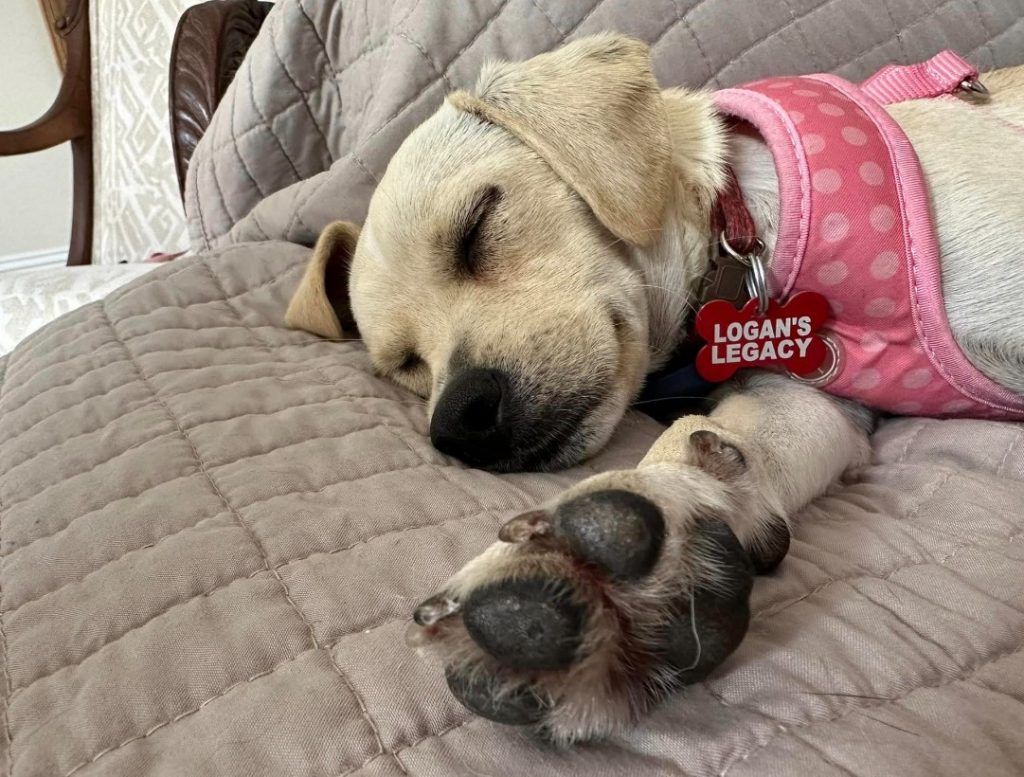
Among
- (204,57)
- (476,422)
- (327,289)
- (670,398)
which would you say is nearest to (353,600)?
(476,422)

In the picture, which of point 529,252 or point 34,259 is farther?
point 34,259

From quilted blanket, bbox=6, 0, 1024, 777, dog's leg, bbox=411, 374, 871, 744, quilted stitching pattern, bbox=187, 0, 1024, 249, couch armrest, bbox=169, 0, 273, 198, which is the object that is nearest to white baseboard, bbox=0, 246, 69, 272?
couch armrest, bbox=169, 0, 273, 198

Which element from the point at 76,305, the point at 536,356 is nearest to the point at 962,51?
the point at 536,356

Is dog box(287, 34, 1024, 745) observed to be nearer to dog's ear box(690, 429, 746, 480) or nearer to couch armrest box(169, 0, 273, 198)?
dog's ear box(690, 429, 746, 480)

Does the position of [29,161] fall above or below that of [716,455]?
below

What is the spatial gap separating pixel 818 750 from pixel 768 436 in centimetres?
60

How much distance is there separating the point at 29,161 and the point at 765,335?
6765 millimetres

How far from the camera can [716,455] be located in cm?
81

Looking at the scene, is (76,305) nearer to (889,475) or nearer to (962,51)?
(889,475)

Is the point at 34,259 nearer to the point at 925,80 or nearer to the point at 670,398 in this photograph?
the point at 670,398

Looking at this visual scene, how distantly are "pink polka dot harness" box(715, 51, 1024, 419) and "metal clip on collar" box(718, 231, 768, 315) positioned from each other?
2cm

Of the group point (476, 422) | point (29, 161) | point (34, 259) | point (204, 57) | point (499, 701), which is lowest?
point (34, 259)

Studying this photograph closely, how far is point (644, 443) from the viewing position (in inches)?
46.0

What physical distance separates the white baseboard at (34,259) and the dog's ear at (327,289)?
18.2 ft
